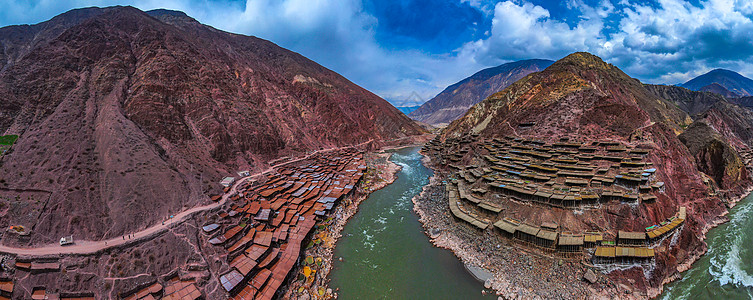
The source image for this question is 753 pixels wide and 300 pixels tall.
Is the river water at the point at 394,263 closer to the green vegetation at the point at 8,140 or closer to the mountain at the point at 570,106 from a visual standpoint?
the mountain at the point at 570,106

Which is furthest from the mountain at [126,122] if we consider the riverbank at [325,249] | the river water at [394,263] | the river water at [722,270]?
the river water at [722,270]

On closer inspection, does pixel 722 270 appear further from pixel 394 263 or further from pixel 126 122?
pixel 126 122

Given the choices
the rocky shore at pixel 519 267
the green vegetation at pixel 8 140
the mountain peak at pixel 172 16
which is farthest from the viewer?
the mountain peak at pixel 172 16

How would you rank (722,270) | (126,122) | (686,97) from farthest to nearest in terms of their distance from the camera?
(686,97), (126,122), (722,270)

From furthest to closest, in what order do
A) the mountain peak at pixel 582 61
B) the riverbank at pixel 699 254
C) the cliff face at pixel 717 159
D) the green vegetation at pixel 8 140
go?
the mountain peak at pixel 582 61, the cliff face at pixel 717 159, the green vegetation at pixel 8 140, the riverbank at pixel 699 254

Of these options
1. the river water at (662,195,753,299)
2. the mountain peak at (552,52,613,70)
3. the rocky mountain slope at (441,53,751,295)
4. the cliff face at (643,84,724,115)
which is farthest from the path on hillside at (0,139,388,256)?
the cliff face at (643,84,724,115)

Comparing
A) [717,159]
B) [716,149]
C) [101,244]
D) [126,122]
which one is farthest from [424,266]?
[716,149]
